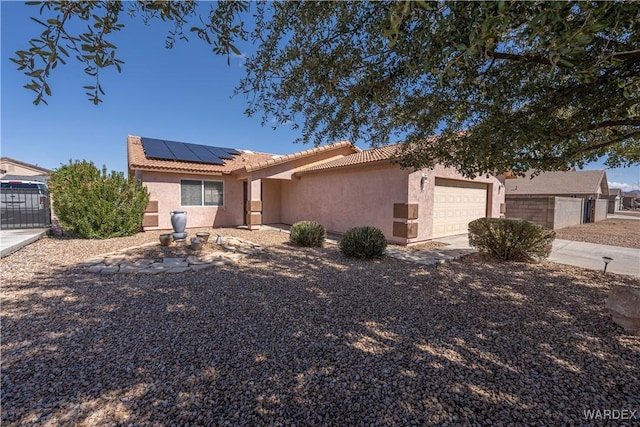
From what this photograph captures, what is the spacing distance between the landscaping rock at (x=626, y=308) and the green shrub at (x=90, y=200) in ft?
45.3

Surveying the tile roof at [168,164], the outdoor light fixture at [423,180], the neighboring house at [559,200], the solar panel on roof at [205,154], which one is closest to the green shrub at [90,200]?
the tile roof at [168,164]

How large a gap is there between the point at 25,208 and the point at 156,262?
478 inches

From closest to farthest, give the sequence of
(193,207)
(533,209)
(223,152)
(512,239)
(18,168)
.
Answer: (512,239), (193,207), (533,209), (223,152), (18,168)

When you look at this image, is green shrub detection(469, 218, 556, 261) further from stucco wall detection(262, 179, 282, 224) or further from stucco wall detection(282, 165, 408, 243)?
stucco wall detection(262, 179, 282, 224)

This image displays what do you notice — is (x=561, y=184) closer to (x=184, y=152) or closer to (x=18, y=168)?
(x=184, y=152)

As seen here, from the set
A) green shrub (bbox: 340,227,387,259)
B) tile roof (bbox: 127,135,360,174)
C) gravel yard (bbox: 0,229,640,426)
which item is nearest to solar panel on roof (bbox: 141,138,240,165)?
tile roof (bbox: 127,135,360,174)

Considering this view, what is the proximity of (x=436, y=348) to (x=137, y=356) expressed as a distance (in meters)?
3.49

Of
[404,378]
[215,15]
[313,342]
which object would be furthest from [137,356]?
[215,15]

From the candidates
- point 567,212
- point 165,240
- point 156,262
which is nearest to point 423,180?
point 156,262

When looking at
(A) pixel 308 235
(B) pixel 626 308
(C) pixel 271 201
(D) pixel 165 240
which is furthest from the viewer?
(C) pixel 271 201

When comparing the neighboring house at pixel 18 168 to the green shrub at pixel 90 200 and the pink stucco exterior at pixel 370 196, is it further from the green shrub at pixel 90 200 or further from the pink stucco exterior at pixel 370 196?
the pink stucco exterior at pixel 370 196

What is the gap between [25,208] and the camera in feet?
45.2

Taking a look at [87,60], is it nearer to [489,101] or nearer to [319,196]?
[489,101]

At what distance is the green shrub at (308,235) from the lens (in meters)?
9.62
